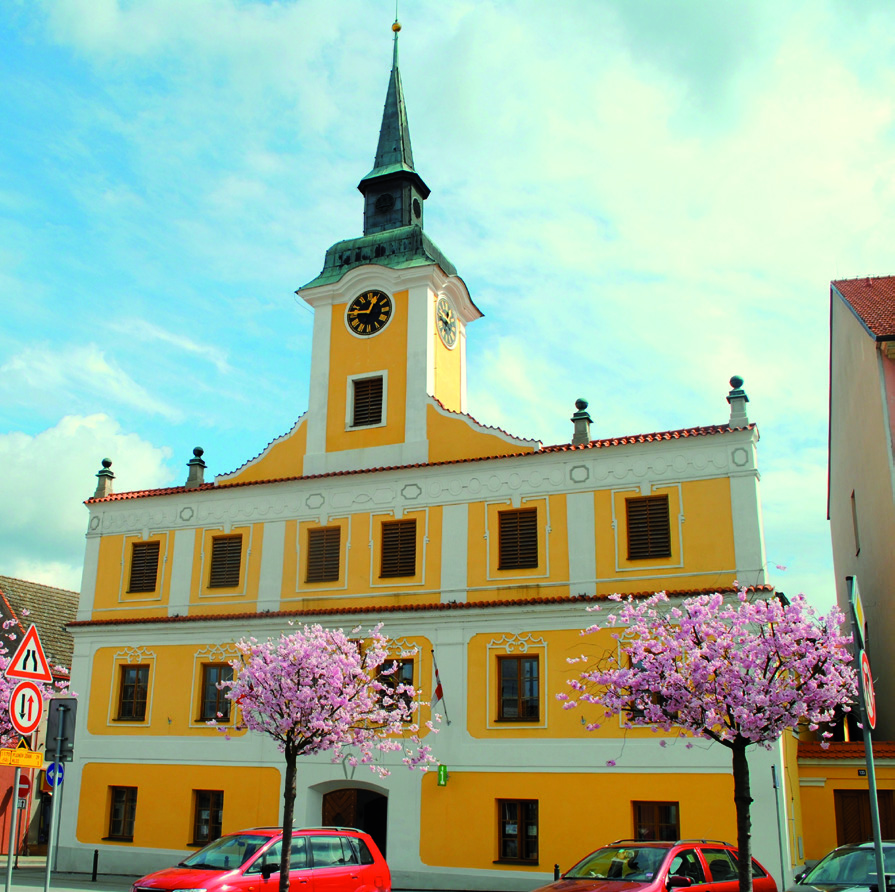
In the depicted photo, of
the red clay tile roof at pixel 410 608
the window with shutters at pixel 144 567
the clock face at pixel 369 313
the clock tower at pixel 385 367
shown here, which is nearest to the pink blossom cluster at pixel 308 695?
the red clay tile roof at pixel 410 608

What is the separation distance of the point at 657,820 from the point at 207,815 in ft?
40.3

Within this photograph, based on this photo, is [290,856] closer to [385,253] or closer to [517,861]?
[517,861]

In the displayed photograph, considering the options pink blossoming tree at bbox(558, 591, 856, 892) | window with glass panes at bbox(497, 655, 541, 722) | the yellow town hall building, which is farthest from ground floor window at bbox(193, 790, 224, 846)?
pink blossoming tree at bbox(558, 591, 856, 892)

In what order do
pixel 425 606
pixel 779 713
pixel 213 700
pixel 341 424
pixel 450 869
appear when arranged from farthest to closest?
pixel 341 424 → pixel 213 700 → pixel 425 606 → pixel 450 869 → pixel 779 713

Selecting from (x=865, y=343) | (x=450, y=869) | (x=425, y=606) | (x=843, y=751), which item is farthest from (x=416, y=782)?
(x=865, y=343)

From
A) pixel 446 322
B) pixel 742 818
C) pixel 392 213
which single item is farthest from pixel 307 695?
pixel 392 213

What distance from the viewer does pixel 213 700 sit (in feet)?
87.9

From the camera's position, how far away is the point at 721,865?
14836 mm

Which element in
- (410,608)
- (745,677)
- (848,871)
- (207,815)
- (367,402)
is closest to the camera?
(848,871)

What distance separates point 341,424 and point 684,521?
35.4 ft

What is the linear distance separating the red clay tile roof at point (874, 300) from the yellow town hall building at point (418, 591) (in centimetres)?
430

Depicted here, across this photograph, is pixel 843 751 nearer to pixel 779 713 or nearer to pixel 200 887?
pixel 779 713

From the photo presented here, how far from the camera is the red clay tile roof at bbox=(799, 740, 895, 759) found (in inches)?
891

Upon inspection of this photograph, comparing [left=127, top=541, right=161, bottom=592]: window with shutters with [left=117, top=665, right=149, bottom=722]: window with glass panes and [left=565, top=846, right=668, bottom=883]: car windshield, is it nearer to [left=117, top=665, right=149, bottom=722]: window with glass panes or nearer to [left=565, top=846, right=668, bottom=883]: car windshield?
[left=117, top=665, right=149, bottom=722]: window with glass panes
